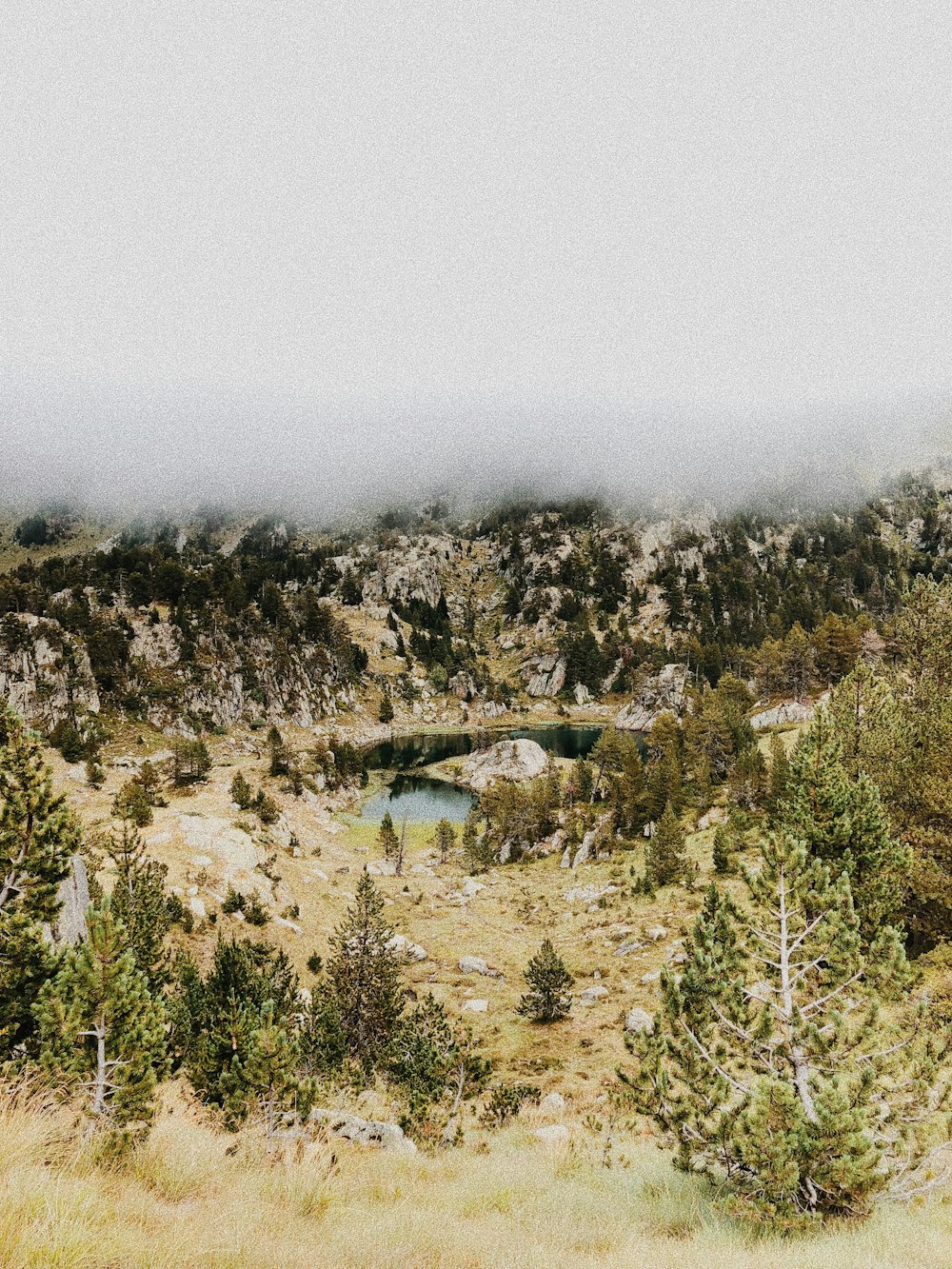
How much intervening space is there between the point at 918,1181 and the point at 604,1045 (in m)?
19.0

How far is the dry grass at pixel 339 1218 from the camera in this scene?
5266 millimetres

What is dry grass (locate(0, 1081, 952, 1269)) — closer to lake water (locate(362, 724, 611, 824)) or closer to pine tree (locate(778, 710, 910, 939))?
pine tree (locate(778, 710, 910, 939))

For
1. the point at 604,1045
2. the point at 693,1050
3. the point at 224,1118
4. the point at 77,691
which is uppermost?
the point at 693,1050

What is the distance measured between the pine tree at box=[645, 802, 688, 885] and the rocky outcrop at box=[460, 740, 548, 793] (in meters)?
59.0

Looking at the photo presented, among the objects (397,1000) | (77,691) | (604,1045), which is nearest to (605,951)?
(604,1045)

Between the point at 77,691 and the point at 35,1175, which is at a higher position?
the point at 35,1175

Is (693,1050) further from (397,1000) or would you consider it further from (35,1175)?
(397,1000)

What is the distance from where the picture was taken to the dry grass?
5266 millimetres

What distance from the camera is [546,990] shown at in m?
30.0

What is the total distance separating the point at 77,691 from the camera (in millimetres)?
116312

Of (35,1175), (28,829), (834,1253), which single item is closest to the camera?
(35,1175)

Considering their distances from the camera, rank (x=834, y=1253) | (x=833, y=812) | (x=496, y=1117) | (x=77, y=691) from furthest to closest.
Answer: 1. (x=77, y=691)
2. (x=833, y=812)
3. (x=496, y=1117)
4. (x=834, y=1253)

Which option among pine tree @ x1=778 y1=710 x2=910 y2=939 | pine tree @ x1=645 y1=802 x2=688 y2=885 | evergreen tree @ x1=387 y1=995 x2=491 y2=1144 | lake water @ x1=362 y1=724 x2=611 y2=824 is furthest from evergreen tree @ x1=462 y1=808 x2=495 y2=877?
pine tree @ x1=778 y1=710 x2=910 y2=939

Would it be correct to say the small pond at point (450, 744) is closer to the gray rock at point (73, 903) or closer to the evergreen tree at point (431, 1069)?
the evergreen tree at point (431, 1069)
